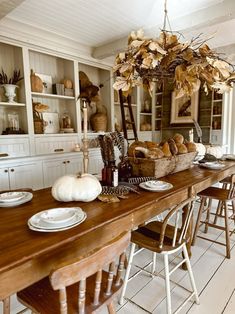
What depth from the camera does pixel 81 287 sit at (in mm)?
848

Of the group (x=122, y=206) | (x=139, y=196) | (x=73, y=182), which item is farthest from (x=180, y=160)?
(x=73, y=182)

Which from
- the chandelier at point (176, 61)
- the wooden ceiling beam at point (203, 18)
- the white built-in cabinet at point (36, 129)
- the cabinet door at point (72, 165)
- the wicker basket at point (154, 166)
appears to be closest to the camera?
the chandelier at point (176, 61)

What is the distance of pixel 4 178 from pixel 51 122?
4.13 feet

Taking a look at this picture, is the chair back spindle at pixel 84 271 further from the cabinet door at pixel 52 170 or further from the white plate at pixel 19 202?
the cabinet door at pixel 52 170

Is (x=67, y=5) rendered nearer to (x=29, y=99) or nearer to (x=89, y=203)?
(x=29, y=99)

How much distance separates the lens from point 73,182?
134 cm

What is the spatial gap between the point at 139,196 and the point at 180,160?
2.58 ft

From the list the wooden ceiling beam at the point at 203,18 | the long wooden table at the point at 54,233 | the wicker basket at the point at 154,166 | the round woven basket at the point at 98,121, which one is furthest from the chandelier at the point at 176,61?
the round woven basket at the point at 98,121

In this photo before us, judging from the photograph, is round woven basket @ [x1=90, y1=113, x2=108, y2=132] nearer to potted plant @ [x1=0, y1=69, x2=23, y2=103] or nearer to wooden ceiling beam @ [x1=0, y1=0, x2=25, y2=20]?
potted plant @ [x1=0, y1=69, x2=23, y2=103]

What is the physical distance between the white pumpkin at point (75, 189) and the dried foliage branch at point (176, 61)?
2.79 feet

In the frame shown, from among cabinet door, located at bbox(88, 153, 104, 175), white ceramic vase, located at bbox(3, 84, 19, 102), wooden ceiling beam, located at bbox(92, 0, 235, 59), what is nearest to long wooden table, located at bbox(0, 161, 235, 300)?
white ceramic vase, located at bbox(3, 84, 19, 102)

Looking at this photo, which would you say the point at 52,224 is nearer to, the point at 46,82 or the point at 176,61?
the point at 176,61

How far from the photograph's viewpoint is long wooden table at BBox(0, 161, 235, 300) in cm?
83

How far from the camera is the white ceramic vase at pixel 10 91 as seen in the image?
9.59 ft
